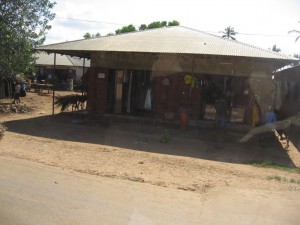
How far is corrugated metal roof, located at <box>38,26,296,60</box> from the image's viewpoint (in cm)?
1348

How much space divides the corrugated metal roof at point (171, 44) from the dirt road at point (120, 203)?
718 cm

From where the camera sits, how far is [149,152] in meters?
10.8

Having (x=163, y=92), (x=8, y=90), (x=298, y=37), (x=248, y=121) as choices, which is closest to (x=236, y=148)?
(x=248, y=121)

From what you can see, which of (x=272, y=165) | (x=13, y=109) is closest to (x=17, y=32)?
(x=13, y=109)

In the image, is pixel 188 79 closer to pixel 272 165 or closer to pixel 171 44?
pixel 171 44

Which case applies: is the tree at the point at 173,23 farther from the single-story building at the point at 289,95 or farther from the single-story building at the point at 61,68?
the single-story building at the point at 289,95

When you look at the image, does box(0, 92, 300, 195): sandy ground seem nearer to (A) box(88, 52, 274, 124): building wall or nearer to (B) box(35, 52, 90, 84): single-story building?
(A) box(88, 52, 274, 124): building wall

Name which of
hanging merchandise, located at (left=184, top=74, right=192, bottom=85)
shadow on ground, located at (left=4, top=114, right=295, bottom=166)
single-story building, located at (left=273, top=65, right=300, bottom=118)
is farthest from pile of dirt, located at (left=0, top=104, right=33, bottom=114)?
single-story building, located at (left=273, top=65, right=300, bottom=118)

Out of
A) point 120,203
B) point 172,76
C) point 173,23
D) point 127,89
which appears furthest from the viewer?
point 173,23

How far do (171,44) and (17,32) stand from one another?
9.19 meters

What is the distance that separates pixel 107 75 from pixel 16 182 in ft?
34.0

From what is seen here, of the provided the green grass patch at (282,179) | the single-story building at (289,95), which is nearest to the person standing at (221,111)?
the green grass patch at (282,179)

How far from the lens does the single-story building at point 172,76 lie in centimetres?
1498

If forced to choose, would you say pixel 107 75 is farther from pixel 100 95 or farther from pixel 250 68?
pixel 250 68
